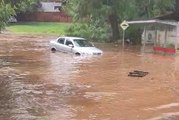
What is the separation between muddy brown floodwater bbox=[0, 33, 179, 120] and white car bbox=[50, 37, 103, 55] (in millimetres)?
2431

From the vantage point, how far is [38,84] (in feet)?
65.1

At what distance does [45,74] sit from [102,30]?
29.9 meters

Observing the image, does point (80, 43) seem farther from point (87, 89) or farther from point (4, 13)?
point (87, 89)

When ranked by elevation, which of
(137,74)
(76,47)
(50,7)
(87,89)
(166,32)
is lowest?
(50,7)

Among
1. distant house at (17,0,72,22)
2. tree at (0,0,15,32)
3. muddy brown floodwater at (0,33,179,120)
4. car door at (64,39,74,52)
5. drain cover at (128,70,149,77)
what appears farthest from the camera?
distant house at (17,0,72,22)

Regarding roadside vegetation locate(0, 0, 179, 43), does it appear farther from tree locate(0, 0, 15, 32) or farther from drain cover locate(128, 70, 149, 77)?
drain cover locate(128, 70, 149, 77)

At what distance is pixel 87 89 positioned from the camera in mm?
18688

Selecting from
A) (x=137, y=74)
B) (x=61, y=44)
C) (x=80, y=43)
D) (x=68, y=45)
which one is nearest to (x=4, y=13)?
(x=137, y=74)

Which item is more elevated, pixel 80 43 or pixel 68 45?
pixel 80 43

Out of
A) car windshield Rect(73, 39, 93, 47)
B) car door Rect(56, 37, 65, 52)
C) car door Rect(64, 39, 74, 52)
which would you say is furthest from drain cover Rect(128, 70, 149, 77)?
car door Rect(56, 37, 65, 52)

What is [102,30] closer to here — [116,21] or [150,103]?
[116,21]

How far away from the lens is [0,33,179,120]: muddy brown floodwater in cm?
1411

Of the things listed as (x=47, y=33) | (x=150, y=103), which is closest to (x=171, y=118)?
(x=150, y=103)

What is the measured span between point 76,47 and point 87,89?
15.5 m
